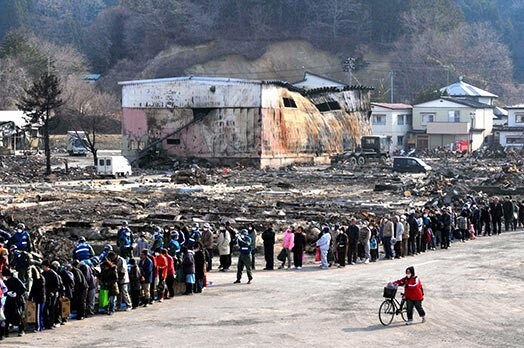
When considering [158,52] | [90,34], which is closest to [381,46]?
[158,52]

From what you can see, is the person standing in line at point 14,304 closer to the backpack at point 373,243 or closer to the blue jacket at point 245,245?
the blue jacket at point 245,245

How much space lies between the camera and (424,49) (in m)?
134

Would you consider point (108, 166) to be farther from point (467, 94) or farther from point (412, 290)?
point (467, 94)

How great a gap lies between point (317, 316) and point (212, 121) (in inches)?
1920

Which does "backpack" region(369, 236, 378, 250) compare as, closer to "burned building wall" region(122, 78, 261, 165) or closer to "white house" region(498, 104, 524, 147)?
"burned building wall" region(122, 78, 261, 165)

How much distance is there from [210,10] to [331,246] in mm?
117532

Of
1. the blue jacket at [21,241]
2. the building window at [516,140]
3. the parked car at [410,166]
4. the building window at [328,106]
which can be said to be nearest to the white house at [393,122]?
the building window at [516,140]

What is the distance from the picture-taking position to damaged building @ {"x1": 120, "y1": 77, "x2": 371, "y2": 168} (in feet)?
220

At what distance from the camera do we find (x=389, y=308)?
61.5 ft

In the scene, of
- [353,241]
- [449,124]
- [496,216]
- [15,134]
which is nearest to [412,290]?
[353,241]

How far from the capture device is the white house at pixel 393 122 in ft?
315

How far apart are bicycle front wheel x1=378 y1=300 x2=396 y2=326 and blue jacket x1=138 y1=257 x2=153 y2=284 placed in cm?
456

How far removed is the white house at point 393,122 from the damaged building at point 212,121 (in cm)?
2627

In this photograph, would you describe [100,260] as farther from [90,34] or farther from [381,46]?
[90,34]
